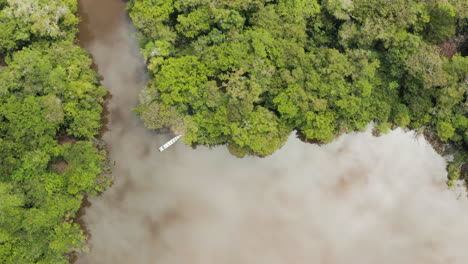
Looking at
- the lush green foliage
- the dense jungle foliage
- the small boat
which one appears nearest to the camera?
the dense jungle foliage

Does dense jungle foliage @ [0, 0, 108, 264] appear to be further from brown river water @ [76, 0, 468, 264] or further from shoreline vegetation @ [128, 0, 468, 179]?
shoreline vegetation @ [128, 0, 468, 179]

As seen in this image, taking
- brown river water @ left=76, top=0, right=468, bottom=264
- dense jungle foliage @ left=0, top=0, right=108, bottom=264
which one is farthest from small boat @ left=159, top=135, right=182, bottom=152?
dense jungle foliage @ left=0, top=0, right=108, bottom=264

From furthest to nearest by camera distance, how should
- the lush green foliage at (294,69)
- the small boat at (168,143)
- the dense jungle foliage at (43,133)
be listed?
the small boat at (168,143)
the lush green foliage at (294,69)
the dense jungle foliage at (43,133)

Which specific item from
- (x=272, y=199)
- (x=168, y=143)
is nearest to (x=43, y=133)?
(x=168, y=143)

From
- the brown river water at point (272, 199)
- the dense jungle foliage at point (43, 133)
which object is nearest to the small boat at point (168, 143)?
the brown river water at point (272, 199)

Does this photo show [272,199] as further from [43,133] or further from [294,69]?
[43,133]

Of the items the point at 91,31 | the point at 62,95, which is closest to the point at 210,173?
the point at 62,95

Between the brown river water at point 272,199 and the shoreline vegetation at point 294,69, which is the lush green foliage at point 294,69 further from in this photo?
the brown river water at point 272,199
